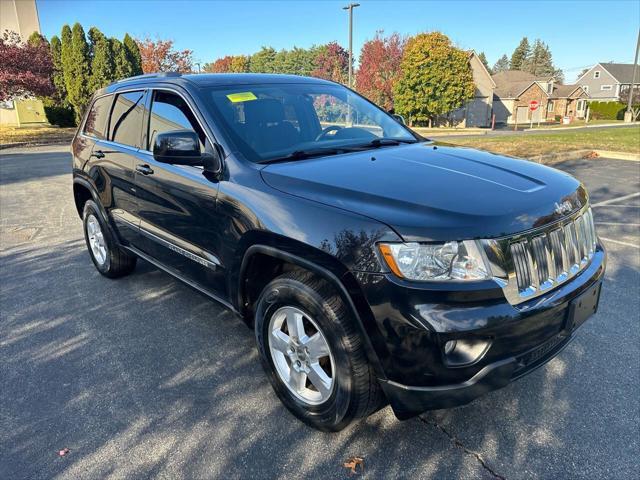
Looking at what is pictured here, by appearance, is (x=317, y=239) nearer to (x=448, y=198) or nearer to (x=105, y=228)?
(x=448, y=198)

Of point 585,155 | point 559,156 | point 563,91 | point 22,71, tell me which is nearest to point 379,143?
point 559,156

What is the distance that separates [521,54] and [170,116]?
425 ft

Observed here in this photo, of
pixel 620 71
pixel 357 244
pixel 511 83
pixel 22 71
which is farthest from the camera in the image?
pixel 620 71

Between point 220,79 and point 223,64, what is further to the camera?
point 223,64

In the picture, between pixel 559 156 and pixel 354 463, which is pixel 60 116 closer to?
pixel 559 156

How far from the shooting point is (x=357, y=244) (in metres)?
2.21

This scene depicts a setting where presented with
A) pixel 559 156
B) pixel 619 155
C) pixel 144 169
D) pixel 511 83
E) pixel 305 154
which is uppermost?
pixel 511 83

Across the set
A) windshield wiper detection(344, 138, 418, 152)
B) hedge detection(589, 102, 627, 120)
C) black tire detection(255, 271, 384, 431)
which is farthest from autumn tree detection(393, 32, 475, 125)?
black tire detection(255, 271, 384, 431)

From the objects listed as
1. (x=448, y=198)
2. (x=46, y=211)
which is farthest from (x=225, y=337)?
(x=46, y=211)

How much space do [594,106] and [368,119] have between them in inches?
2751

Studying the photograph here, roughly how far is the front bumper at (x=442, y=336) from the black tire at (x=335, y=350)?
0.13 meters

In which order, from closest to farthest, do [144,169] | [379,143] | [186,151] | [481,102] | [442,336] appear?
[442,336] < [186,151] < [379,143] < [144,169] < [481,102]

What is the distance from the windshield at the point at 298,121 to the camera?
314cm

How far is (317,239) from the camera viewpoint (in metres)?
2.37
